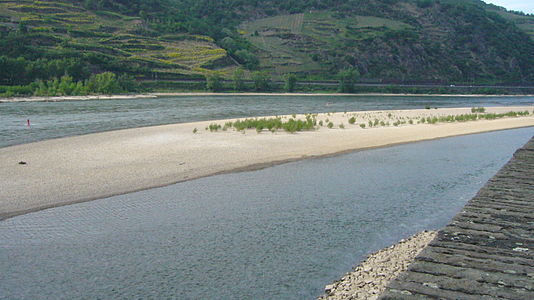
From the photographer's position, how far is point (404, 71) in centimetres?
15138

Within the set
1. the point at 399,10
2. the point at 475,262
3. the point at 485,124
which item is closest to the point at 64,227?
the point at 475,262

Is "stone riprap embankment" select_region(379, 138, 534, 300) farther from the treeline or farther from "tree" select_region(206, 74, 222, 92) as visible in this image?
"tree" select_region(206, 74, 222, 92)

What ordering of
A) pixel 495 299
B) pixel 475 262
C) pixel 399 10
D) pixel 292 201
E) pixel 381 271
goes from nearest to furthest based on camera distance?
pixel 495 299 < pixel 475 262 < pixel 381 271 < pixel 292 201 < pixel 399 10

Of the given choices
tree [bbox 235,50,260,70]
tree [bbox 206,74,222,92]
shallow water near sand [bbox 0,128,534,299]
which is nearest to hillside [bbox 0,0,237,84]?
tree [bbox 235,50,260,70]

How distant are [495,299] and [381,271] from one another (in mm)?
2998

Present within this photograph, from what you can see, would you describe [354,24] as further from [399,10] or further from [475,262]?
[475,262]

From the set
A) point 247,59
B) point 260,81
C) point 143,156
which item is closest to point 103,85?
point 260,81

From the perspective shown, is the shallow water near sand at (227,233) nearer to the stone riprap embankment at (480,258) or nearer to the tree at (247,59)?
the stone riprap embankment at (480,258)

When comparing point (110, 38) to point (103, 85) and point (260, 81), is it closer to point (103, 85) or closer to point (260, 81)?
point (103, 85)

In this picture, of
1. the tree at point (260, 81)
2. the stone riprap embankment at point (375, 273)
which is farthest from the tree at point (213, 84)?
the stone riprap embankment at point (375, 273)

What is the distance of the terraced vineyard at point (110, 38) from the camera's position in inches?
4331

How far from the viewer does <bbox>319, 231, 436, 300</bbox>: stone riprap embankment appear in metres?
7.50

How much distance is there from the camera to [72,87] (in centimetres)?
8319

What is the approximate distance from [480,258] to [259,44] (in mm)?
162235
